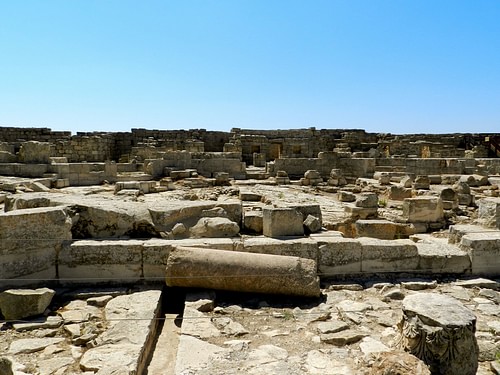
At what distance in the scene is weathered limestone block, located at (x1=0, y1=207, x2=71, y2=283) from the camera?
4.70 m

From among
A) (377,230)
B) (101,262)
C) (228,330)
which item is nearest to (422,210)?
(377,230)

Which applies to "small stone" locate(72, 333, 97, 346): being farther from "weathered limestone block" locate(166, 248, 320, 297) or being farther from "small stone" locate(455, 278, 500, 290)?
"small stone" locate(455, 278, 500, 290)

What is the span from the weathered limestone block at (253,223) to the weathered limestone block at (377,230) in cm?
267

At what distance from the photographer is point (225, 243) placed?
5.26 m

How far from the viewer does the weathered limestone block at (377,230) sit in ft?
25.5

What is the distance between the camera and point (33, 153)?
51.2 ft

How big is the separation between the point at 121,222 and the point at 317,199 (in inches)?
340

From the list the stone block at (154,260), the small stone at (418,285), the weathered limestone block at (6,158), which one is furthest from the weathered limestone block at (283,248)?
the weathered limestone block at (6,158)

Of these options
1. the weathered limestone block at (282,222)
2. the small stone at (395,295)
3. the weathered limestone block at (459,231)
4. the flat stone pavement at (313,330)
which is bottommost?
the flat stone pavement at (313,330)

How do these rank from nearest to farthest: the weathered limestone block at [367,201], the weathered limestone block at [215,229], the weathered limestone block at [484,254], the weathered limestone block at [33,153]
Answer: the weathered limestone block at [484,254]
the weathered limestone block at [215,229]
the weathered limestone block at [367,201]
the weathered limestone block at [33,153]

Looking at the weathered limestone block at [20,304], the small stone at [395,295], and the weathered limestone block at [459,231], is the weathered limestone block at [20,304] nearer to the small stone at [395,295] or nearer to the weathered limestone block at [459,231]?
the small stone at [395,295]

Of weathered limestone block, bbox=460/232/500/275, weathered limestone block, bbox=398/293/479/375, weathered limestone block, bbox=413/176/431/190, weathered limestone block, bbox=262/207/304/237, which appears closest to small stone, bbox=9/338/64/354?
weathered limestone block, bbox=262/207/304/237

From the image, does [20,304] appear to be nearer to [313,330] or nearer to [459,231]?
[313,330]

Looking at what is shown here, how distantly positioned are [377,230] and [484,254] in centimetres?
247
